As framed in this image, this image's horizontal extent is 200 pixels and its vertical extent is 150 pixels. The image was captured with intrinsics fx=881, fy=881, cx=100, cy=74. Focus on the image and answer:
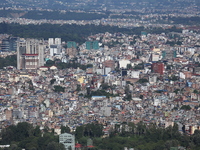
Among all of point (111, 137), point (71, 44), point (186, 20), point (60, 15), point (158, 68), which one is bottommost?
point (60, 15)

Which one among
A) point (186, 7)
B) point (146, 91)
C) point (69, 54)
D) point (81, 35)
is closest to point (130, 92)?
point (146, 91)

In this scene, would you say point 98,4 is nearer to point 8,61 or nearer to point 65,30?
point 65,30

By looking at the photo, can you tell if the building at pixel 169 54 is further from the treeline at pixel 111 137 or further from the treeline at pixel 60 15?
the treeline at pixel 60 15

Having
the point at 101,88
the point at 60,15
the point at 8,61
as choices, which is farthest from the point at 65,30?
the point at 101,88

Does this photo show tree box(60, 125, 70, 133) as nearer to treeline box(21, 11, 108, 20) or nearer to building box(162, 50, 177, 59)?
building box(162, 50, 177, 59)

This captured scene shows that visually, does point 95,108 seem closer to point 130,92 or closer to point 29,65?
point 130,92

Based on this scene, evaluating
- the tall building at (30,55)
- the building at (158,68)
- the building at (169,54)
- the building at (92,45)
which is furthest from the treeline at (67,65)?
the building at (92,45)
